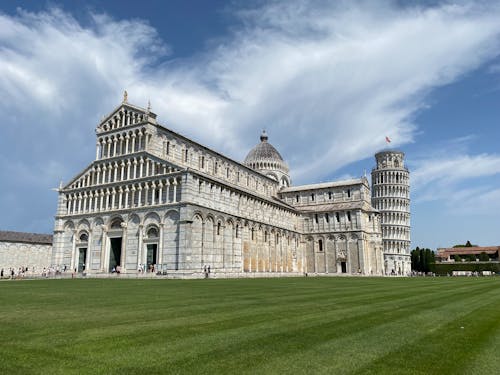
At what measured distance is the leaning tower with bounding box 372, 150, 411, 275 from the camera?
108750 mm

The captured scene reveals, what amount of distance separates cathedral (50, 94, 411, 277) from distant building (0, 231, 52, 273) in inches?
767

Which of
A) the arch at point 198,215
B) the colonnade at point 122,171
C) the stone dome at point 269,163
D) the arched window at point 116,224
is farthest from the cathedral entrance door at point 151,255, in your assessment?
the stone dome at point 269,163

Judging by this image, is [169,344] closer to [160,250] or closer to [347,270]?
[160,250]

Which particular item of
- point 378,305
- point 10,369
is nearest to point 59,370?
point 10,369

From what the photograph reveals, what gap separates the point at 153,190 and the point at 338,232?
130 feet

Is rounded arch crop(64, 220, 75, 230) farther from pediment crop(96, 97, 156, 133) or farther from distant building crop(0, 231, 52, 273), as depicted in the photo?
distant building crop(0, 231, 52, 273)

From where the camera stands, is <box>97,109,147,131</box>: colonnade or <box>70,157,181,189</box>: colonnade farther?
<box>97,109,147,131</box>: colonnade

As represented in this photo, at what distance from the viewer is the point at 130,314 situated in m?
Result: 11.7

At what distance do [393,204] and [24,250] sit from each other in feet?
295

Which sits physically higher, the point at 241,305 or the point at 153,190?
the point at 153,190

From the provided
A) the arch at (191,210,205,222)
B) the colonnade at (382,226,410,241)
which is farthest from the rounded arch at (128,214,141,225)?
the colonnade at (382,226,410,241)

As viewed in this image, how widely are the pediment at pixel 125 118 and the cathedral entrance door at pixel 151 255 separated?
53.7ft

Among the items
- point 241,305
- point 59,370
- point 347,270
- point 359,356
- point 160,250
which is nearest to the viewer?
point 59,370

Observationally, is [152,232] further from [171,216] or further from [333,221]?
[333,221]
